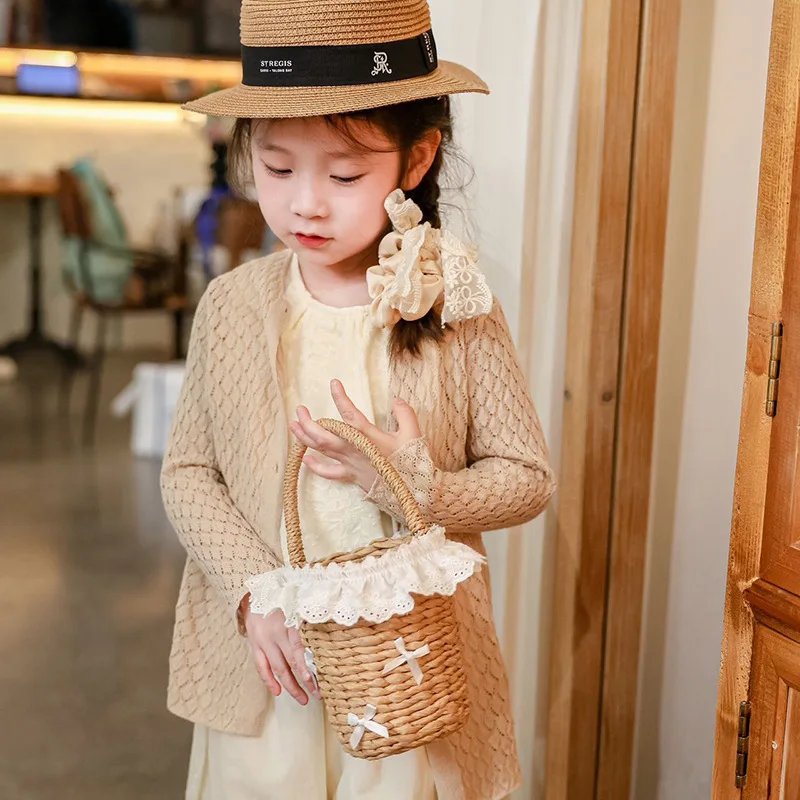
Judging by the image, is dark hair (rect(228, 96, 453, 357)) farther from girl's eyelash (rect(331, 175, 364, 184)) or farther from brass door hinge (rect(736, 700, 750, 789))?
brass door hinge (rect(736, 700, 750, 789))

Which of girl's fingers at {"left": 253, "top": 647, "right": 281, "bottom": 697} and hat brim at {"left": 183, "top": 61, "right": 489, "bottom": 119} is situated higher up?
hat brim at {"left": 183, "top": 61, "right": 489, "bottom": 119}

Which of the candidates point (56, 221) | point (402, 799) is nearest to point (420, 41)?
point (402, 799)

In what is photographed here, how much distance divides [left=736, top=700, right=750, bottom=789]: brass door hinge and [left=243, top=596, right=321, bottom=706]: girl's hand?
0.47 metres

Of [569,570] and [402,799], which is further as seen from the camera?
[569,570]

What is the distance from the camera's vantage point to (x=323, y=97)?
1226mm

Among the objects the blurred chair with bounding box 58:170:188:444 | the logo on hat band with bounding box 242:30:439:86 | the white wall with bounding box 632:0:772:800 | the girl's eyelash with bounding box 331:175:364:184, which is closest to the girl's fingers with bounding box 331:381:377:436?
the girl's eyelash with bounding box 331:175:364:184

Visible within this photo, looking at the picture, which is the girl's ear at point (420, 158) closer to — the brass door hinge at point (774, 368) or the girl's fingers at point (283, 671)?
the brass door hinge at point (774, 368)

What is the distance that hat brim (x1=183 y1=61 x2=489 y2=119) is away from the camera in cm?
121

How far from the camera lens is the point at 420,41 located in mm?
1311

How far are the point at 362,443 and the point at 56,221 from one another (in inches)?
268

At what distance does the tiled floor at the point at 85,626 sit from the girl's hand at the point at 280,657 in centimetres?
138

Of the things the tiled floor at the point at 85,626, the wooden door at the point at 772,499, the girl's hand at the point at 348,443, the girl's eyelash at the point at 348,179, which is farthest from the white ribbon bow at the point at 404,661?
the tiled floor at the point at 85,626

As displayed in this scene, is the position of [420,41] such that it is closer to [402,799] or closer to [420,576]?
[420,576]

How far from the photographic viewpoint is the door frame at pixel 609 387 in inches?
71.4
